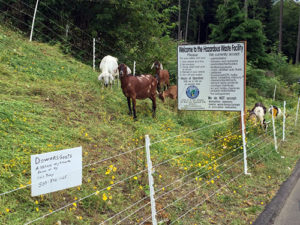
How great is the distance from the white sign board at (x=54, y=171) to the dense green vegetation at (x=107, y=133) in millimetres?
967

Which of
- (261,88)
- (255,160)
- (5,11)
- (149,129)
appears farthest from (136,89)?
(261,88)

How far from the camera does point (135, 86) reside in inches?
353

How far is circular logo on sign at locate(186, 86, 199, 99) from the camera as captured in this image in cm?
868

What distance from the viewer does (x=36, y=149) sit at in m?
5.41

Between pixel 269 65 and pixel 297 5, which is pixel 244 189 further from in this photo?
pixel 297 5

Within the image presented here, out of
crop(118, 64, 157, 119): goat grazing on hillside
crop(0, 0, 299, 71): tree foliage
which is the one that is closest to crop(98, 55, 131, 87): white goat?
crop(118, 64, 157, 119): goat grazing on hillside

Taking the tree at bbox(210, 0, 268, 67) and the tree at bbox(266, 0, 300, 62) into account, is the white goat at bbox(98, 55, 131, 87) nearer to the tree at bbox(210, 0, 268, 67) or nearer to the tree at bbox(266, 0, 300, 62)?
the tree at bbox(210, 0, 268, 67)

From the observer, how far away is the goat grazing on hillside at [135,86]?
28.6 feet

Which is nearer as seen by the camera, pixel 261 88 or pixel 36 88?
pixel 36 88

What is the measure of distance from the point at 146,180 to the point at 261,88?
18.2 meters

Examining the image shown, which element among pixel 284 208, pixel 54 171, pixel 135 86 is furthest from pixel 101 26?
pixel 54 171

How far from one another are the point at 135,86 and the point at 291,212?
5263mm

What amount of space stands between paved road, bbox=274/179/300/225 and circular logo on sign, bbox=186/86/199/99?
3.62 meters

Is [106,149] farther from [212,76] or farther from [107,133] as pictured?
[212,76]
